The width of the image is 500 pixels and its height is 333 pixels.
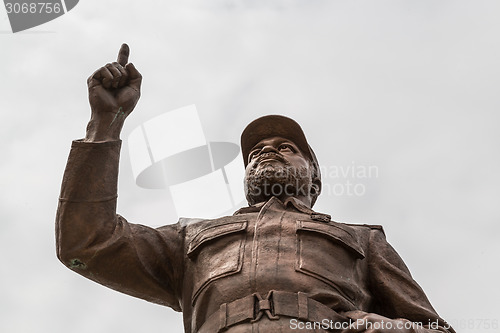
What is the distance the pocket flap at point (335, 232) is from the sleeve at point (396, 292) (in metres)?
0.25

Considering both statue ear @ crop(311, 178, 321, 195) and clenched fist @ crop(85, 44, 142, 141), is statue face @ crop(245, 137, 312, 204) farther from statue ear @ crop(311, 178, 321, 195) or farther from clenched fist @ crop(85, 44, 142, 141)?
clenched fist @ crop(85, 44, 142, 141)

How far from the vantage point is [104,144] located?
30.1ft

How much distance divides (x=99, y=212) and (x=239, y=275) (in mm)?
1406

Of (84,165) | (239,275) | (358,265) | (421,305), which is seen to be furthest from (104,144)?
(421,305)

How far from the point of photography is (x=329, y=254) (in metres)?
9.09

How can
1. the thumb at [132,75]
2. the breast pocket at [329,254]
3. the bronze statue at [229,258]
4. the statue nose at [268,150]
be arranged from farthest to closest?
the statue nose at [268,150]
the thumb at [132,75]
the breast pocket at [329,254]
the bronze statue at [229,258]

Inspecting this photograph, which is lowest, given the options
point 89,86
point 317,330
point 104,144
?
point 317,330

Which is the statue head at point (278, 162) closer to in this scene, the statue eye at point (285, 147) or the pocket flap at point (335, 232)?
the statue eye at point (285, 147)

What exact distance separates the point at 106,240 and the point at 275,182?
1.95m

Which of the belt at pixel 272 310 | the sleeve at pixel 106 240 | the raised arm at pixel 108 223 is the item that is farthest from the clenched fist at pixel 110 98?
the belt at pixel 272 310

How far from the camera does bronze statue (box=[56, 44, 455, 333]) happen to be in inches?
332

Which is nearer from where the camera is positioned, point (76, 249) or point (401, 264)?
point (76, 249)

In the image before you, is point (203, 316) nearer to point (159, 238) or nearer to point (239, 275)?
point (239, 275)

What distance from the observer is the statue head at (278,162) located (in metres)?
10.3
